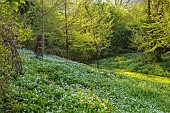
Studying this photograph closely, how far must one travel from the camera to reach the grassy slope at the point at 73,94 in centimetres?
866

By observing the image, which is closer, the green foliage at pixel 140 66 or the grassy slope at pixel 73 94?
the grassy slope at pixel 73 94

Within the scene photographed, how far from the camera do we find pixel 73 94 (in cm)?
1032

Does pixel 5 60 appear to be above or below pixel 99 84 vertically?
above

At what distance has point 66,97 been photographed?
9742 mm

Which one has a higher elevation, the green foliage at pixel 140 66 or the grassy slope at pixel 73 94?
the grassy slope at pixel 73 94

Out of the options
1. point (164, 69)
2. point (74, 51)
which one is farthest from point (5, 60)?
point (74, 51)

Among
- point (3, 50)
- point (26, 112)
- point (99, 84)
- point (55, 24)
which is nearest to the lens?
point (3, 50)

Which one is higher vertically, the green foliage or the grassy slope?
the grassy slope

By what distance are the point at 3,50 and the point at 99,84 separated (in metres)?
8.56

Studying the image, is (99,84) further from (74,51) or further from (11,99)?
(74,51)

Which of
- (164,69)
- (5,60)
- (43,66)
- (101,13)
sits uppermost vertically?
(101,13)

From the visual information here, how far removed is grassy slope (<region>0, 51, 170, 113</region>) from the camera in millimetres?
8656

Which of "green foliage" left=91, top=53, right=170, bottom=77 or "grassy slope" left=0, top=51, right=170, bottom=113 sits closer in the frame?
"grassy slope" left=0, top=51, right=170, bottom=113

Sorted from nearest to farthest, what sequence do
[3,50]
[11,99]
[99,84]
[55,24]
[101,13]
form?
[3,50], [11,99], [99,84], [55,24], [101,13]
